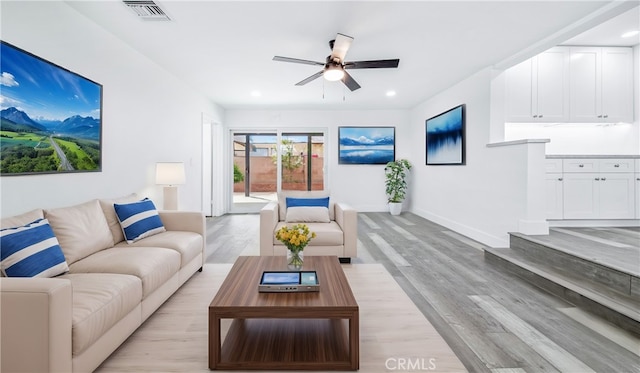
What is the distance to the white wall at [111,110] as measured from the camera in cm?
229

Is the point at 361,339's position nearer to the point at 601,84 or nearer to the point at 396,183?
the point at 601,84

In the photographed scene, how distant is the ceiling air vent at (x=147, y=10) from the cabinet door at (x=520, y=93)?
4221mm

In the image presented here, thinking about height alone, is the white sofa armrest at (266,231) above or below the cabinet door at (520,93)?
below

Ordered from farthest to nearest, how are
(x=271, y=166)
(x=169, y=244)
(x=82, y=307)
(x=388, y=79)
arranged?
Result: 1. (x=271, y=166)
2. (x=388, y=79)
3. (x=169, y=244)
4. (x=82, y=307)

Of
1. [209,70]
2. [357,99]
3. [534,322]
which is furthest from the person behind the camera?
[357,99]

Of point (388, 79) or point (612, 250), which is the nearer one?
point (612, 250)

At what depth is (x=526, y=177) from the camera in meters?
3.63

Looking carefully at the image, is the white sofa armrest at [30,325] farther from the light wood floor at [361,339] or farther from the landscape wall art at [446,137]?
the landscape wall art at [446,137]

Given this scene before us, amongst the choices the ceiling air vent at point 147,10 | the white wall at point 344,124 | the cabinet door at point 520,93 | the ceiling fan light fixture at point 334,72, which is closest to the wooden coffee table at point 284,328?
the ceiling fan light fixture at point 334,72

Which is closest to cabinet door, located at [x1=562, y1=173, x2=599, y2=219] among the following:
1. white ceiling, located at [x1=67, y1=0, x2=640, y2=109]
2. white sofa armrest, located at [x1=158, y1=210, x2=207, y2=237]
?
white ceiling, located at [x1=67, y1=0, x2=640, y2=109]

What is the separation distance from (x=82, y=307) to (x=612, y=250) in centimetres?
418

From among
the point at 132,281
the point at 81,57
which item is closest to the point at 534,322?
the point at 132,281

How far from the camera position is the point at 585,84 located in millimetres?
4340

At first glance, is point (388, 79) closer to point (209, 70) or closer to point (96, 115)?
point (209, 70)
